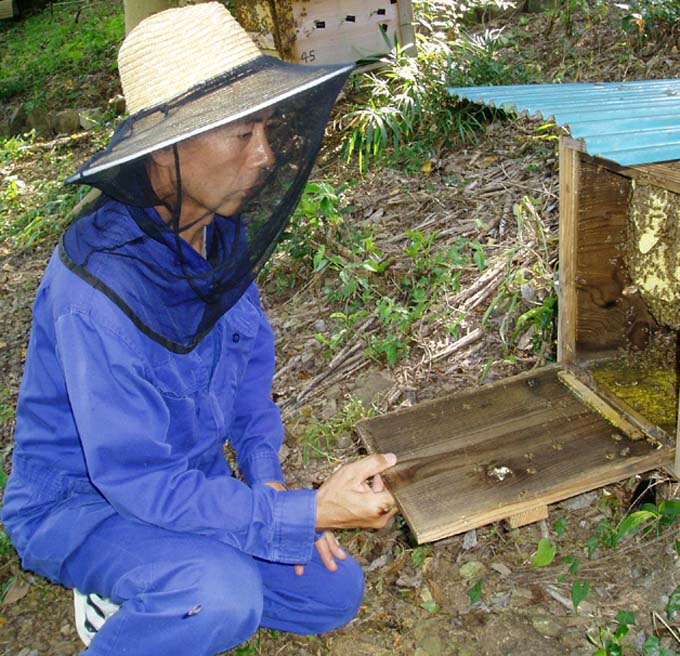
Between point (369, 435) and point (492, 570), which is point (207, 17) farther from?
point (492, 570)

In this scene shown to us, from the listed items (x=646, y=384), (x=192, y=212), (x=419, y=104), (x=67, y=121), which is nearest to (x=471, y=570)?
(x=646, y=384)

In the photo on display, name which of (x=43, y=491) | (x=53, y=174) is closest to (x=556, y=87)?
(x=43, y=491)

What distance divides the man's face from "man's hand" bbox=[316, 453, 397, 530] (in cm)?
78

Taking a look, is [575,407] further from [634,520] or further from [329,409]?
[329,409]

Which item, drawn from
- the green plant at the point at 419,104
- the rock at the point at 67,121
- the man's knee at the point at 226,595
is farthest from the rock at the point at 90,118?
the man's knee at the point at 226,595

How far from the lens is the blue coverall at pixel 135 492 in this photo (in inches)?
69.4

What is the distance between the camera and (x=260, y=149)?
181cm

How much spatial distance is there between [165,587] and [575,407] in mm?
1414

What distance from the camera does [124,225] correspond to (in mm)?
1858

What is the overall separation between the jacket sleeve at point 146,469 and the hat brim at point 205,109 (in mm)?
407

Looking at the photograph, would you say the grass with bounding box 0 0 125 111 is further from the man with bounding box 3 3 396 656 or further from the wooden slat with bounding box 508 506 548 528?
the wooden slat with bounding box 508 506 548 528

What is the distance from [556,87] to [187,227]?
1603 mm

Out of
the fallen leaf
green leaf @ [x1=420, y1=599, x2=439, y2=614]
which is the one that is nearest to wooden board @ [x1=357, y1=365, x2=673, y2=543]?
green leaf @ [x1=420, y1=599, x2=439, y2=614]

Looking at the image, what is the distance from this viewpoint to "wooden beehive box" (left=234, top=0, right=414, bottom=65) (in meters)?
5.23
